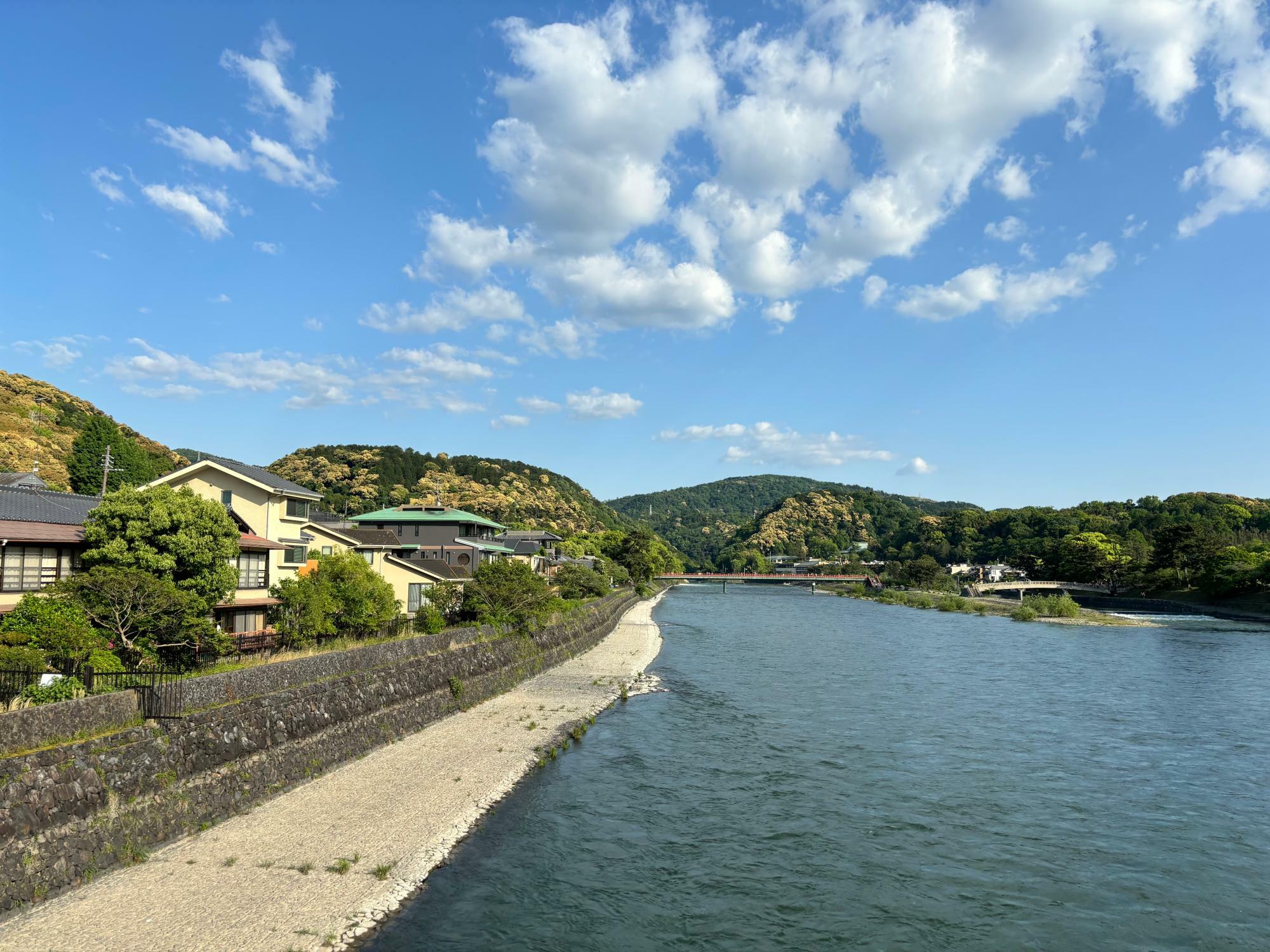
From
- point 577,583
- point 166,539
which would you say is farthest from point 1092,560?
point 166,539

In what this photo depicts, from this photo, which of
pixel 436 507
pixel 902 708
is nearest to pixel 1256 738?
pixel 902 708

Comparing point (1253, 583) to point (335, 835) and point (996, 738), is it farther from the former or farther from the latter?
point (335, 835)

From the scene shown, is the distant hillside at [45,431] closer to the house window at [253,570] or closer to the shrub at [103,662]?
the house window at [253,570]

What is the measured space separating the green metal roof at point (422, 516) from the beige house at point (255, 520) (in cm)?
2408

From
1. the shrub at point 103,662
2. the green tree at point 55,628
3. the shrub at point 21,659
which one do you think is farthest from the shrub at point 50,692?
the green tree at point 55,628

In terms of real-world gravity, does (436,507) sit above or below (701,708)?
above

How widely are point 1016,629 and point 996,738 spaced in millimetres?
55086

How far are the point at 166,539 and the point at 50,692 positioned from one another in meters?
9.84

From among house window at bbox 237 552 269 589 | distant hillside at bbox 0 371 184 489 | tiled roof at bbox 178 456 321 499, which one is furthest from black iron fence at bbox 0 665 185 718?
distant hillside at bbox 0 371 184 489

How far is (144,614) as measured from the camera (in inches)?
917

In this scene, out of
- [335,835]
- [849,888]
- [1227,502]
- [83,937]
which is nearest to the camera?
[83,937]

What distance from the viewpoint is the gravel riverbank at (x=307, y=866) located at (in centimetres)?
1285

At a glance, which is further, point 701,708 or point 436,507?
point 436,507

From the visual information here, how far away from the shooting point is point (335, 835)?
57.1ft
